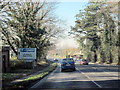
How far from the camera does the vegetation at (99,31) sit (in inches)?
2246

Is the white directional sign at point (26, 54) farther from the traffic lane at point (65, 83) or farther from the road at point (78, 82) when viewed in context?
the traffic lane at point (65, 83)

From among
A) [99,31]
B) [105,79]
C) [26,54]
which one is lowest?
[105,79]

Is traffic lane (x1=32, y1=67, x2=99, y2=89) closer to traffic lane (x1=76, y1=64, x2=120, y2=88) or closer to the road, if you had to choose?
the road

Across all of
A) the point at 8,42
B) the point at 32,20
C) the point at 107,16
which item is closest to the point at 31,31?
the point at 32,20

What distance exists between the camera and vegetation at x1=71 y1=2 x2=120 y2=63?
5706 cm

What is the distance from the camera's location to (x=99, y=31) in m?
69.8

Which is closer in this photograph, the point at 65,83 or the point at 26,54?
the point at 65,83

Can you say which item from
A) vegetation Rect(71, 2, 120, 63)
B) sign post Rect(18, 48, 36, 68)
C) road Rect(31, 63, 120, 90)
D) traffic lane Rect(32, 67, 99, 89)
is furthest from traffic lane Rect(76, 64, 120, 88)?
vegetation Rect(71, 2, 120, 63)

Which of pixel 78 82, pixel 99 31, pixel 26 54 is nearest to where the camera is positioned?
pixel 78 82

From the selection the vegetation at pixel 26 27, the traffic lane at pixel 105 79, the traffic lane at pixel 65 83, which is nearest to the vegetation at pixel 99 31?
the vegetation at pixel 26 27

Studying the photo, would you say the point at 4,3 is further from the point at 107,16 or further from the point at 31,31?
the point at 107,16

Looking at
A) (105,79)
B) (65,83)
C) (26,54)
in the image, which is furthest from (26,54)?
(65,83)

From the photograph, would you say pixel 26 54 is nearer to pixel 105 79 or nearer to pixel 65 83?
pixel 105 79

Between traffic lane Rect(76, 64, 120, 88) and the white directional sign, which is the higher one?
the white directional sign
